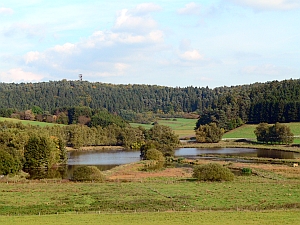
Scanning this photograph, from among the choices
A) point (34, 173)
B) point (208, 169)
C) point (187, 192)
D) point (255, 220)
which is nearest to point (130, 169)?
point (34, 173)

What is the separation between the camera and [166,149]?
113m

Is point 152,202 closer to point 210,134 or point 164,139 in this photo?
Answer: point 164,139

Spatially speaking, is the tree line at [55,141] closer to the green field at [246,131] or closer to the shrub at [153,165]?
the shrub at [153,165]

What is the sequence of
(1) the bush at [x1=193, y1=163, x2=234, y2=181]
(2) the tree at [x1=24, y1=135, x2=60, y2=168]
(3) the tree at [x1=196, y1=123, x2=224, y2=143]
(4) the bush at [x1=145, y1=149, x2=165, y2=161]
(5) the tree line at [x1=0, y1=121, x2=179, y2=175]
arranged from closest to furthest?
(1) the bush at [x1=193, y1=163, x2=234, y2=181] → (5) the tree line at [x1=0, y1=121, x2=179, y2=175] → (2) the tree at [x1=24, y1=135, x2=60, y2=168] → (4) the bush at [x1=145, y1=149, x2=165, y2=161] → (3) the tree at [x1=196, y1=123, x2=224, y2=143]

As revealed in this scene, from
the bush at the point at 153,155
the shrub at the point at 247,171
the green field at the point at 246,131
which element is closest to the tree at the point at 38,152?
the bush at the point at 153,155

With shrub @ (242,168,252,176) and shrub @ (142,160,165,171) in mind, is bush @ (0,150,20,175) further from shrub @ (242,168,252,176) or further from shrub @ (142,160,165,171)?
shrub @ (242,168,252,176)

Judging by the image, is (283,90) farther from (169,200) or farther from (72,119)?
(169,200)

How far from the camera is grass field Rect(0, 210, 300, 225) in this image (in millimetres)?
30125

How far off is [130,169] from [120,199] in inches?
1318

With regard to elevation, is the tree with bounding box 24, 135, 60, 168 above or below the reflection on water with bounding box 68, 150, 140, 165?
above

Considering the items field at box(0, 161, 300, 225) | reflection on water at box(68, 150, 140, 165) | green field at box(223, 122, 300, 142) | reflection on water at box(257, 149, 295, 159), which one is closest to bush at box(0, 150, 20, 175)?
field at box(0, 161, 300, 225)

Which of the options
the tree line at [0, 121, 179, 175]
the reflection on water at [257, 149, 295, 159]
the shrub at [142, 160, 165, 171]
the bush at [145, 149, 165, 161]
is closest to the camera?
→ the shrub at [142, 160, 165, 171]

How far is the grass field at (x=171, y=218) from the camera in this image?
30.1 metres

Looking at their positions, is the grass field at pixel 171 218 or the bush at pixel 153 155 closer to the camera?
the grass field at pixel 171 218
